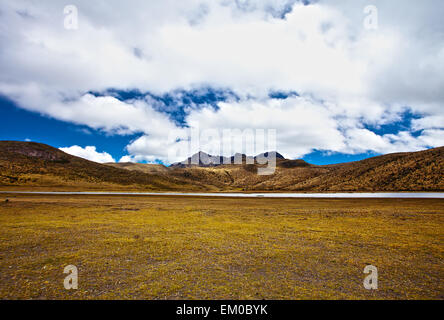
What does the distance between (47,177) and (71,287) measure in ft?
423

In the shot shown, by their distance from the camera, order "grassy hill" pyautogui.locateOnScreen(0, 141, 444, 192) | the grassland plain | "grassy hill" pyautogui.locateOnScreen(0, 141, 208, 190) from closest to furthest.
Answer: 1. the grassland plain
2. "grassy hill" pyautogui.locateOnScreen(0, 141, 444, 192)
3. "grassy hill" pyautogui.locateOnScreen(0, 141, 208, 190)

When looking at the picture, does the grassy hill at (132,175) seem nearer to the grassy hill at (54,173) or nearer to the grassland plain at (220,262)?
the grassy hill at (54,173)

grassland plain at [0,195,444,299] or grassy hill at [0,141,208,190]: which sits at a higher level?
grassy hill at [0,141,208,190]

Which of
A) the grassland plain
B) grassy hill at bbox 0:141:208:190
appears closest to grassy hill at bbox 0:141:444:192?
grassy hill at bbox 0:141:208:190

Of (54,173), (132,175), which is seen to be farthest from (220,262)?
(132,175)

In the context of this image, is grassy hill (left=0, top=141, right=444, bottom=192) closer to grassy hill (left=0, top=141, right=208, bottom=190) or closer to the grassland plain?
grassy hill (left=0, top=141, right=208, bottom=190)

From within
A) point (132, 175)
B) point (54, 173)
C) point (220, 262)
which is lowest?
point (220, 262)

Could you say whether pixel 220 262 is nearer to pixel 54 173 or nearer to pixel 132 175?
pixel 54 173

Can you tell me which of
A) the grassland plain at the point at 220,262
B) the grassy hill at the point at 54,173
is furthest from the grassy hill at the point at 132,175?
the grassland plain at the point at 220,262

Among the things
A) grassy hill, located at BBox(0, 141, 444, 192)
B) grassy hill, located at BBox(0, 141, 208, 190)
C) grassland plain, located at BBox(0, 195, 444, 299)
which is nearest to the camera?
grassland plain, located at BBox(0, 195, 444, 299)

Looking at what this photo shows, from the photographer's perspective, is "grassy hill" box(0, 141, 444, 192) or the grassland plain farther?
"grassy hill" box(0, 141, 444, 192)

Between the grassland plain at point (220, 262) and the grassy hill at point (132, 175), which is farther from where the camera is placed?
the grassy hill at point (132, 175)
